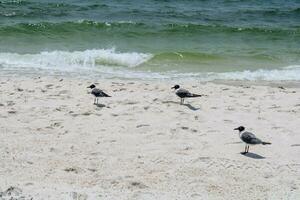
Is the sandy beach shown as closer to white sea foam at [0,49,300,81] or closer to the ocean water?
white sea foam at [0,49,300,81]

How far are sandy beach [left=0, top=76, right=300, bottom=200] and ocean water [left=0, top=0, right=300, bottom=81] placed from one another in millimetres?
2817

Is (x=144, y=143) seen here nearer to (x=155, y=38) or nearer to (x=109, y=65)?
(x=109, y=65)

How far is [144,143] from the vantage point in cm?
838

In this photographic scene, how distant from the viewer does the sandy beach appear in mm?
6840

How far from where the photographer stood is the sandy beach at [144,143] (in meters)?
6.84

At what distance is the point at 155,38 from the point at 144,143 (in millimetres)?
11882

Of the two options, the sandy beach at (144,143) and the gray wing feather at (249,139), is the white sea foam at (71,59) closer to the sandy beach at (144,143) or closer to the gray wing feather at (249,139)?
the sandy beach at (144,143)

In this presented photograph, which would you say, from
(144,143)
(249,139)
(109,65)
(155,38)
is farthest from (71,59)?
(249,139)

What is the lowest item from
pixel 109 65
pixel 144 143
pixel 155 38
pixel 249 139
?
pixel 109 65

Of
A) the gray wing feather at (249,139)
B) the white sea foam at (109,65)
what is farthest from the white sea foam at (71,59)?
the gray wing feather at (249,139)

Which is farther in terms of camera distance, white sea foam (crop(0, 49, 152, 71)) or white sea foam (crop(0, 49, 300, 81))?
white sea foam (crop(0, 49, 152, 71))

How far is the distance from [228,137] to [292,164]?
132 cm

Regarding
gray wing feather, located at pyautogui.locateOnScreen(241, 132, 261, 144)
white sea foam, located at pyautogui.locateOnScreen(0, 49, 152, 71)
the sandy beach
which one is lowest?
white sea foam, located at pyautogui.locateOnScreen(0, 49, 152, 71)

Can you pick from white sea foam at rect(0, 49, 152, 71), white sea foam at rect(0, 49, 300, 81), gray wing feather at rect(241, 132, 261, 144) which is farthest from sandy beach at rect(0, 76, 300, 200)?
white sea foam at rect(0, 49, 152, 71)
